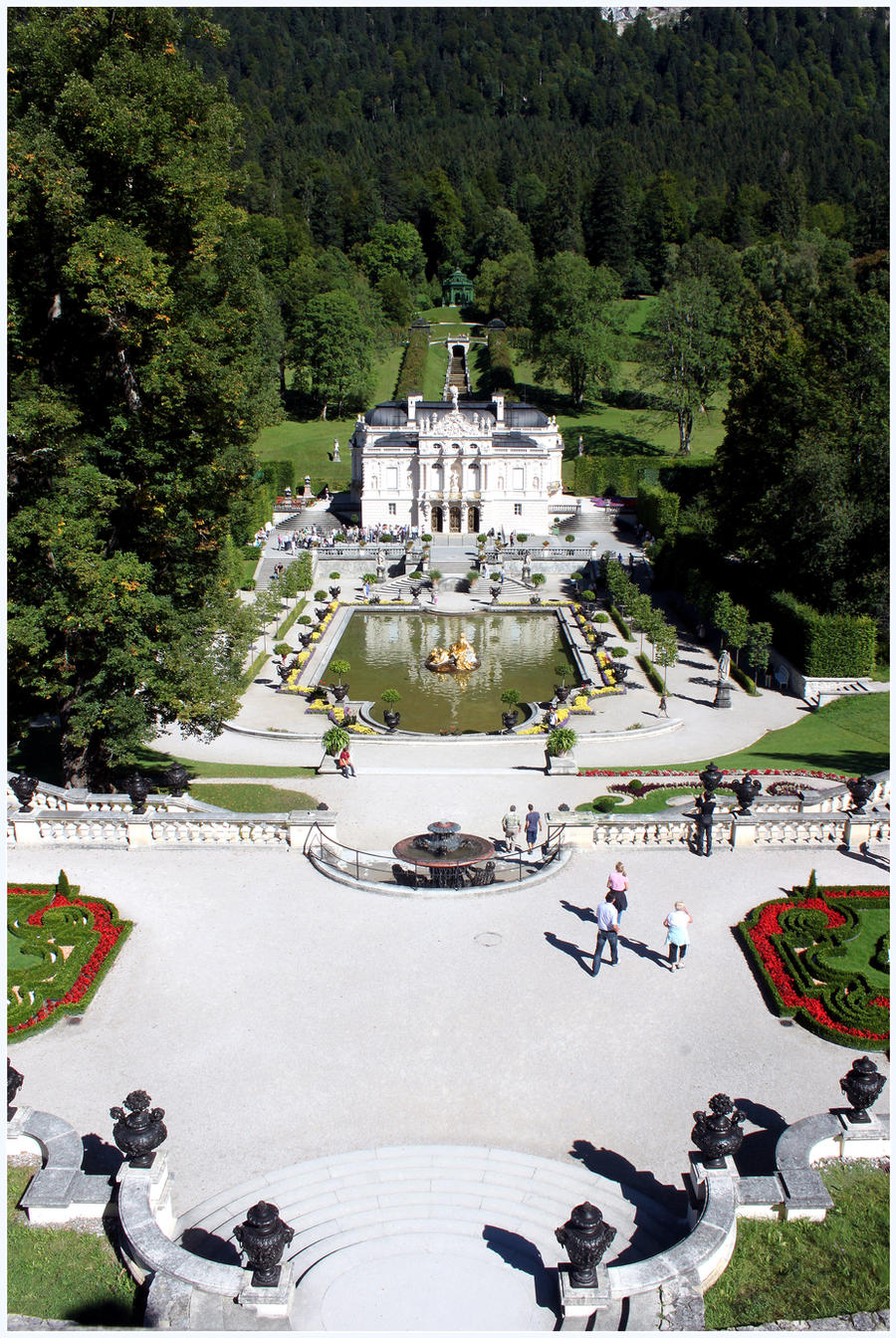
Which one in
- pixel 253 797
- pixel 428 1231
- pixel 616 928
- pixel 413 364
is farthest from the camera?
pixel 413 364

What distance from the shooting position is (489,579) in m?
68.7

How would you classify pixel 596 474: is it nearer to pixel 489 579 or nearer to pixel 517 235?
pixel 489 579

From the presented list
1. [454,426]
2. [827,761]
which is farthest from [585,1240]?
[454,426]

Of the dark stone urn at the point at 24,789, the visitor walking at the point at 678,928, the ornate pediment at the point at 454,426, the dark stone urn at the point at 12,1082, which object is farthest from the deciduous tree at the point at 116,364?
the ornate pediment at the point at 454,426

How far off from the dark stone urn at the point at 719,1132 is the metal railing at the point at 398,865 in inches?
390

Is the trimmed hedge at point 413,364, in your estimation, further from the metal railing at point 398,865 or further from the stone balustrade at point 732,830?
the stone balustrade at point 732,830

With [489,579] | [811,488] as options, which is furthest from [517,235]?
[811,488]

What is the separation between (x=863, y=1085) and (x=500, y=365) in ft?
368

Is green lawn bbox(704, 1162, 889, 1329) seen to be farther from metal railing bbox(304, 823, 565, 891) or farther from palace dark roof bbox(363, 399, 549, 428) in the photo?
palace dark roof bbox(363, 399, 549, 428)

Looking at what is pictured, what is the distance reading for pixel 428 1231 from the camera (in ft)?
45.5

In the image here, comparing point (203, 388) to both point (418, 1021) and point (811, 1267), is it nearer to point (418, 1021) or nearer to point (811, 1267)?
point (418, 1021)

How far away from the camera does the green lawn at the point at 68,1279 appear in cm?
1273

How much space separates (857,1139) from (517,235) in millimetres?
148650

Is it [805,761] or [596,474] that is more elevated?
[596,474]
